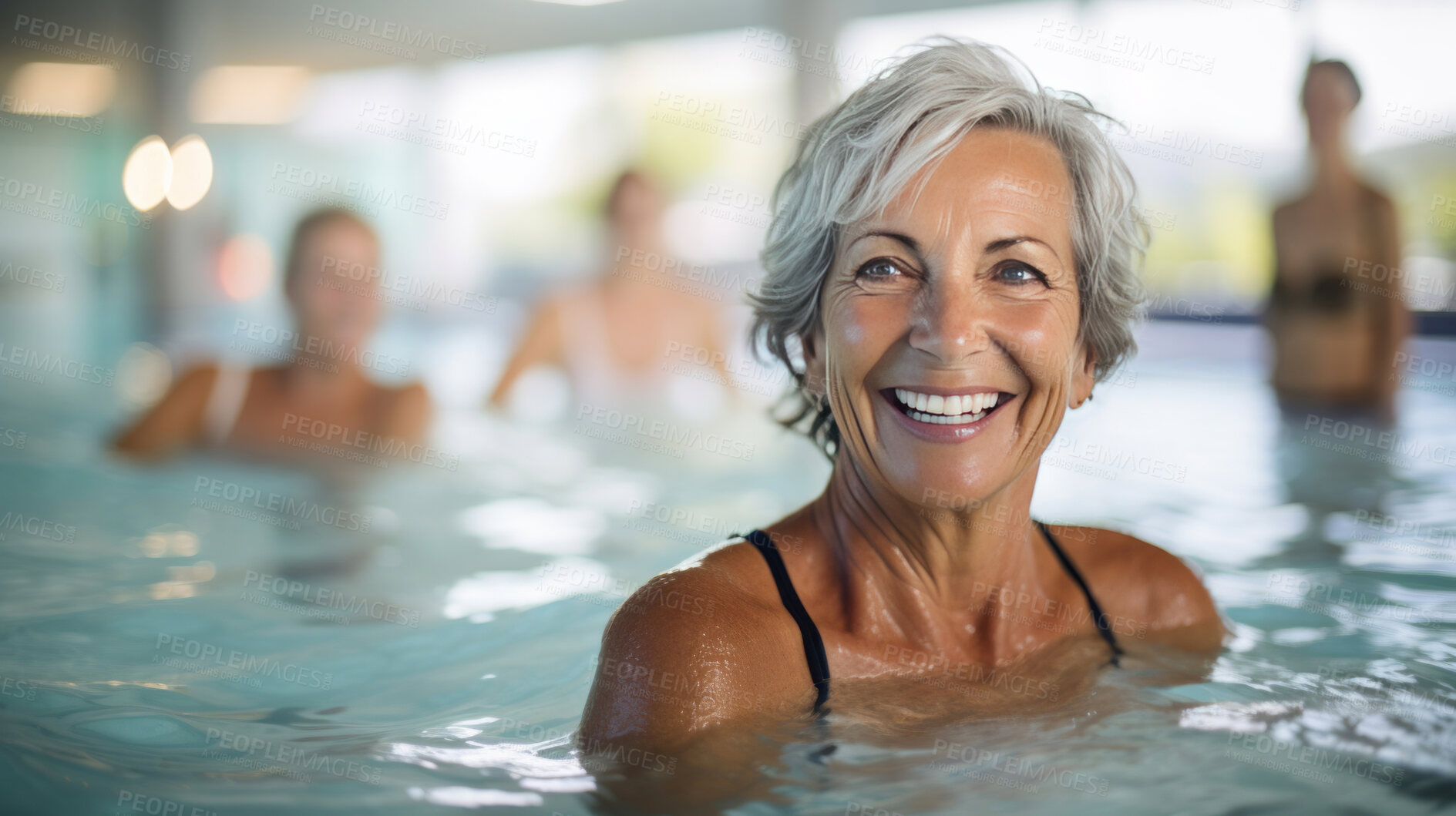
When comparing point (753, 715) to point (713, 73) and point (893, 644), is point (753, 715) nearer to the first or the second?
point (893, 644)

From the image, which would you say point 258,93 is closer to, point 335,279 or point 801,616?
point 335,279

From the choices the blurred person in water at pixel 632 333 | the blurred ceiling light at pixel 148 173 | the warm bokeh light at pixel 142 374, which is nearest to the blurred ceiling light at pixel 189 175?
the blurred ceiling light at pixel 148 173

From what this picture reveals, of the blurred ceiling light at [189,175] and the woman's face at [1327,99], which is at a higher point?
the blurred ceiling light at [189,175]

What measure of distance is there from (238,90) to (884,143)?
17.9 m

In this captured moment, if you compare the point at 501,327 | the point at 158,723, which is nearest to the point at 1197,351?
the point at 158,723

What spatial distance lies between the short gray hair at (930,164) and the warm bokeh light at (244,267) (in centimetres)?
1378

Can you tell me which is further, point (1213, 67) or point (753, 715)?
point (1213, 67)

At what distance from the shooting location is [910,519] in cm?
191

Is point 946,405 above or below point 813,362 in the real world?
below

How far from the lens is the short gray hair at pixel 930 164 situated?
1.75 meters

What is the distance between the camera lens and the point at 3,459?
18.5ft

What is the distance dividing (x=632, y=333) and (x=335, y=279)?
2.50 metres

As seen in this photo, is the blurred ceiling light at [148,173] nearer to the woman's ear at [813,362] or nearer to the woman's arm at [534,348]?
the woman's arm at [534,348]

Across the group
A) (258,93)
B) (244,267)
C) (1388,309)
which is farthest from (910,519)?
(258,93)
